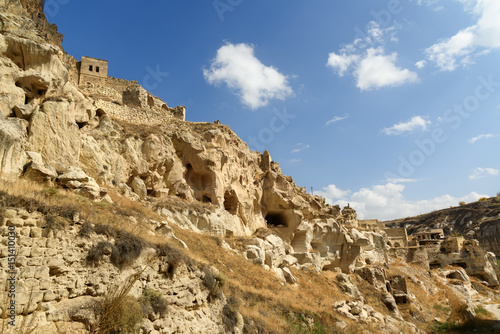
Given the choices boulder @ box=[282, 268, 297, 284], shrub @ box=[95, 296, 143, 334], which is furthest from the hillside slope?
shrub @ box=[95, 296, 143, 334]

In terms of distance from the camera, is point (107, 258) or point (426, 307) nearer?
point (107, 258)

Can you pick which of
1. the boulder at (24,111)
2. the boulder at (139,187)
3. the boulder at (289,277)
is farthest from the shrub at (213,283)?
the boulder at (289,277)

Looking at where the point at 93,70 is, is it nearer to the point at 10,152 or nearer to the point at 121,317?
the point at 10,152

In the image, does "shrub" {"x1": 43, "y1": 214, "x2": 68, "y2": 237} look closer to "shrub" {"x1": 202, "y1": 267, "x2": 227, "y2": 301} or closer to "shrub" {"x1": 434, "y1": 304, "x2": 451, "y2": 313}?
"shrub" {"x1": 202, "y1": 267, "x2": 227, "y2": 301}

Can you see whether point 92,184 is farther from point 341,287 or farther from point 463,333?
point 463,333

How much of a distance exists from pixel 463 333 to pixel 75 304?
20858mm

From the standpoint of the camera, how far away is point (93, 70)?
1330 inches

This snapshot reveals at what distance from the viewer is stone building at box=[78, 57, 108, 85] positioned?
1309 inches

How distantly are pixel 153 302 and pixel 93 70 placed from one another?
32.8 metres

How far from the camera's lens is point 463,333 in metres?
18.2

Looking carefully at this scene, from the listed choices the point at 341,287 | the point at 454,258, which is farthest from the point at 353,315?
the point at 454,258

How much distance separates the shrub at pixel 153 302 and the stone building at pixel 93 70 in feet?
103

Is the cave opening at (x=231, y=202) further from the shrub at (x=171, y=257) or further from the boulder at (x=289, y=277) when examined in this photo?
the shrub at (x=171, y=257)

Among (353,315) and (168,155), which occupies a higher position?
(168,155)
